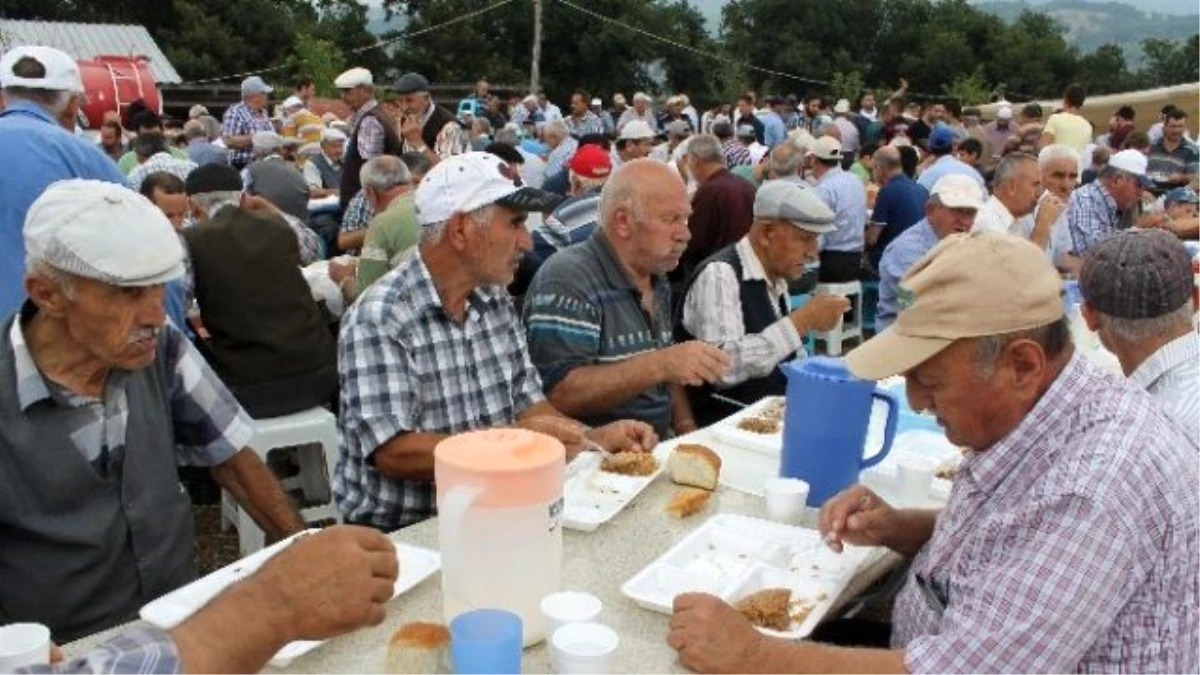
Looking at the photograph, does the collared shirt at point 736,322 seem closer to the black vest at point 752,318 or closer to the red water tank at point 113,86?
the black vest at point 752,318

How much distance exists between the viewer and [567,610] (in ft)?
5.37

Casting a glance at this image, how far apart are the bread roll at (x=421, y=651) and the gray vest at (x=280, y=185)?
5513 millimetres

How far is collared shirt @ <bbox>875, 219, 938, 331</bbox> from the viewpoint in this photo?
5262 mm

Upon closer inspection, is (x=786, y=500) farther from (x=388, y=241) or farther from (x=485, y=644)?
(x=388, y=241)

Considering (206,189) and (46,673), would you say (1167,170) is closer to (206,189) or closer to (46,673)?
(206,189)

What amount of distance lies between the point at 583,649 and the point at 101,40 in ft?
96.6

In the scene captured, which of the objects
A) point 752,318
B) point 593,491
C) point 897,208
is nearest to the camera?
point 593,491

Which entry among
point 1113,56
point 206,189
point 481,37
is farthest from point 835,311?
point 1113,56

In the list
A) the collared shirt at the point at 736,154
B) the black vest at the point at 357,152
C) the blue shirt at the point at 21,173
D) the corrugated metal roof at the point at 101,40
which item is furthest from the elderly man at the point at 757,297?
the corrugated metal roof at the point at 101,40

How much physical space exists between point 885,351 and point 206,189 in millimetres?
4478

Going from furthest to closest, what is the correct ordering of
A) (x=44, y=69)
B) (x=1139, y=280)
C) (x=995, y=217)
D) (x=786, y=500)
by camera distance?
(x=995, y=217) → (x=44, y=69) → (x=1139, y=280) → (x=786, y=500)

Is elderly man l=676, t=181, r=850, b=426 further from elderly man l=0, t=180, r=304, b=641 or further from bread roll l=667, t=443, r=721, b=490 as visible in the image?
elderly man l=0, t=180, r=304, b=641

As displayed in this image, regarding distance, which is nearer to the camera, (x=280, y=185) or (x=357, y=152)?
(x=280, y=185)

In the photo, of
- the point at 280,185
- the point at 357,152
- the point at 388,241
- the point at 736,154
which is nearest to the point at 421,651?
the point at 388,241
